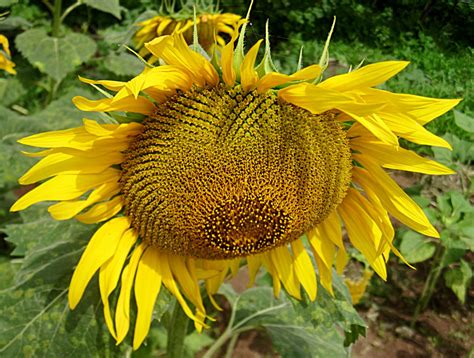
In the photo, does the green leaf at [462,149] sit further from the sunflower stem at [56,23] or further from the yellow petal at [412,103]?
the sunflower stem at [56,23]

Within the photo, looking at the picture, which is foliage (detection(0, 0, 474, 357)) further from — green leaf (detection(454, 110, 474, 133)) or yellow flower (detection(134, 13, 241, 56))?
green leaf (detection(454, 110, 474, 133))

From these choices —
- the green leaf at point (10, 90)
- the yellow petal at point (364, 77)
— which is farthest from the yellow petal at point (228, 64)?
the green leaf at point (10, 90)

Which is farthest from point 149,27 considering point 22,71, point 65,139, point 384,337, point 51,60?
point 384,337

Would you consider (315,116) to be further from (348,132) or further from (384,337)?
(384,337)

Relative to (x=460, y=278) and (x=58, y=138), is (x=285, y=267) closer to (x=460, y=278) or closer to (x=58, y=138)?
(x=58, y=138)

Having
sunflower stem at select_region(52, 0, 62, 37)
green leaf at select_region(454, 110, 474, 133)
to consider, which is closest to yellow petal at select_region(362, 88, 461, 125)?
green leaf at select_region(454, 110, 474, 133)

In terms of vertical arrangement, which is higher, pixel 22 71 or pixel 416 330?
pixel 22 71
